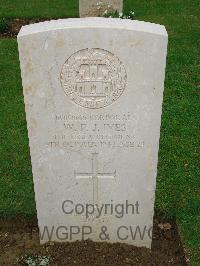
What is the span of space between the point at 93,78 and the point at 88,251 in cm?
168

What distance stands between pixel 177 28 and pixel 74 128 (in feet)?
22.1

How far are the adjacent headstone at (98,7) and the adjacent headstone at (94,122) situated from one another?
6450 millimetres

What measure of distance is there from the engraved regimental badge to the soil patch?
56.7 inches

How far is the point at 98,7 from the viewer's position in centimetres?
1021

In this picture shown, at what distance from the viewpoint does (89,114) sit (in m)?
3.96

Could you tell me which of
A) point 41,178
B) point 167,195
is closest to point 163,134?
point 167,195

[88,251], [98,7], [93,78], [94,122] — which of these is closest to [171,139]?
[88,251]

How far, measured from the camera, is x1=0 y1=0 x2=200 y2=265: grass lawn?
5127 millimetres

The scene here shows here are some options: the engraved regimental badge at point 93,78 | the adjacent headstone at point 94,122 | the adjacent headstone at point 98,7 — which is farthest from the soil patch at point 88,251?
the adjacent headstone at point 98,7

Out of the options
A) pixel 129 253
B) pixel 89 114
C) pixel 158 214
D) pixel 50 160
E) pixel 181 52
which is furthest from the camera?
pixel 181 52

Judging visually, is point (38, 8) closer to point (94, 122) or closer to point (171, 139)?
point (171, 139)

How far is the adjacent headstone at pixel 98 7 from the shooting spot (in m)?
10.1

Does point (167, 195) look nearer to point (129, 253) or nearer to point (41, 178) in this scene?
point (129, 253)

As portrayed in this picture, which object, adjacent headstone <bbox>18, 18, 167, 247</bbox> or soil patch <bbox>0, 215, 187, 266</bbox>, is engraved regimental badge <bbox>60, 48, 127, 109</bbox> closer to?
adjacent headstone <bbox>18, 18, 167, 247</bbox>
